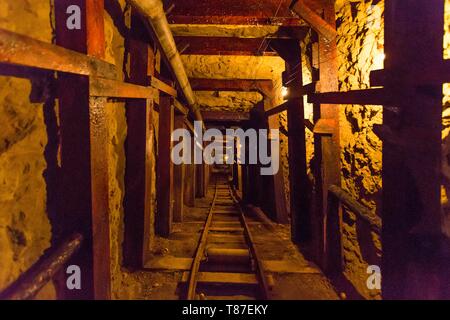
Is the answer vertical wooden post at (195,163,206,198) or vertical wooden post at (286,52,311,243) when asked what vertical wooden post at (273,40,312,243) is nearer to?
vertical wooden post at (286,52,311,243)

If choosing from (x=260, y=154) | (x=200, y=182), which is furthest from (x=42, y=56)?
(x=200, y=182)

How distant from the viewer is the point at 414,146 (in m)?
1.73

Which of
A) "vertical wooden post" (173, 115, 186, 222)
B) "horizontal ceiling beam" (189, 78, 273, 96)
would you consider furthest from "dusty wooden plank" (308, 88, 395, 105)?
"horizontal ceiling beam" (189, 78, 273, 96)

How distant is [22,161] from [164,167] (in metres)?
3.45

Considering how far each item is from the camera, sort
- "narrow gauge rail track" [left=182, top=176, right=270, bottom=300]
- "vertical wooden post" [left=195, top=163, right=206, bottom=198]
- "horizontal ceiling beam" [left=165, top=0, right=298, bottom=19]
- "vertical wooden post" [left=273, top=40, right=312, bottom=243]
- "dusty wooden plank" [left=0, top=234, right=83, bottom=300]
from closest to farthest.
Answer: "dusty wooden plank" [left=0, top=234, right=83, bottom=300] < "narrow gauge rail track" [left=182, top=176, right=270, bottom=300] < "horizontal ceiling beam" [left=165, top=0, right=298, bottom=19] < "vertical wooden post" [left=273, top=40, right=312, bottom=243] < "vertical wooden post" [left=195, top=163, right=206, bottom=198]

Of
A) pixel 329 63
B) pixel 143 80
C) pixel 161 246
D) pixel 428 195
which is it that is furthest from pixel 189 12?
pixel 428 195

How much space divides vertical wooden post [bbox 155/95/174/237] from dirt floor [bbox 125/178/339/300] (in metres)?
0.33

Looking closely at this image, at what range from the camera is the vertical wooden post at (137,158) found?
3902 millimetres

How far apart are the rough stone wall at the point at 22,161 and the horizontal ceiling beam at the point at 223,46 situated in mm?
3984

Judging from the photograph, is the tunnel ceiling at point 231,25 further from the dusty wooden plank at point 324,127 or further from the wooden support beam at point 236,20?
the dusty wooden plank at point 324,127

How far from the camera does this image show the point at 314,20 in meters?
4.00

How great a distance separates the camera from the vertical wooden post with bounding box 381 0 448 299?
67.5 inches

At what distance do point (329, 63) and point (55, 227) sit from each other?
377cm
